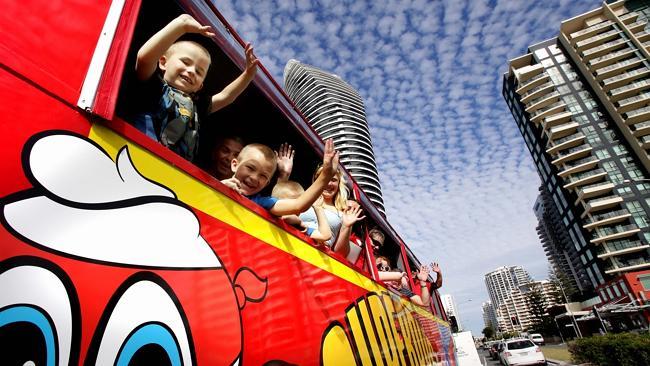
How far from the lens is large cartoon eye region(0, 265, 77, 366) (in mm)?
652

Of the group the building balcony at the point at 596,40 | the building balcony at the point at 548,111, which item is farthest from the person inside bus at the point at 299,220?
the building balcony at the point at 596,40

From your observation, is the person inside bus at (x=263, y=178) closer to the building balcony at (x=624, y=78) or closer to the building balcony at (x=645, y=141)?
the building balcony at (x=645, y=141)

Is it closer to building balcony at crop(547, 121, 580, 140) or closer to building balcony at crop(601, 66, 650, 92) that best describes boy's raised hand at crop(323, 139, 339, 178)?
building balcony at crop(547, 121, 580, 140)

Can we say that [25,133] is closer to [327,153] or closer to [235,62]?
[235,62]

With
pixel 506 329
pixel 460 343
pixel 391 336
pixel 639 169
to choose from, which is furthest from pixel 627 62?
pixel 506 329

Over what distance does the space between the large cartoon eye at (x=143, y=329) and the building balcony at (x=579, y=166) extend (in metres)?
60.1

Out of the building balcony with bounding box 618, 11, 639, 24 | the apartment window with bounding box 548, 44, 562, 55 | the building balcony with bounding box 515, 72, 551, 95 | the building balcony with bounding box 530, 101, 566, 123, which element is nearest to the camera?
the building balcony with bounding box 618, 11, 639, 24

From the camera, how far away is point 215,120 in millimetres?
2377

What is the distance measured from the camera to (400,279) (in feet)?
14.0

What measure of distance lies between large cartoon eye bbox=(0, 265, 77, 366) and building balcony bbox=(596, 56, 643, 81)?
65429mm

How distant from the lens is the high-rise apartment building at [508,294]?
155 metres

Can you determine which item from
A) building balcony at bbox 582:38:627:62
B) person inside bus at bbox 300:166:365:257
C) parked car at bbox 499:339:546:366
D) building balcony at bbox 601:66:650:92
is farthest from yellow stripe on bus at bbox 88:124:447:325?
building balcony at bbox 582:38:627:62

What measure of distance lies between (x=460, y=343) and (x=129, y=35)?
47.3 feet

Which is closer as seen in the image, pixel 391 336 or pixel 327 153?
pixel 327 153
